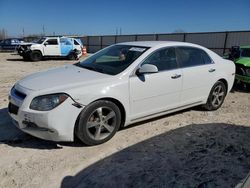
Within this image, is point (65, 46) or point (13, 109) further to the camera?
point (65, 46)

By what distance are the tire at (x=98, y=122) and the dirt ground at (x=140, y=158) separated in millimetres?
145

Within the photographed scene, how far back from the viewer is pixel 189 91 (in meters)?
5.33

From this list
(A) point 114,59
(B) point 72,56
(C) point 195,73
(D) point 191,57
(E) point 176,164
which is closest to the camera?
(E) point 176,164

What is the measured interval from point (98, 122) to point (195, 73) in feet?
7.52

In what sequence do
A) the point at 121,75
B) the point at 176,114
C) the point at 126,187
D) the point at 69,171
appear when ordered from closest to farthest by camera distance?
the point at 126,187, the point at 69,171, the point at 121,75, the point at 176,114

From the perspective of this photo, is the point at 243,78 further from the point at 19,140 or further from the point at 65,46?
the point at 65,46

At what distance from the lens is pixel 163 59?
5027mm

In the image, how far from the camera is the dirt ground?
10.9 ft

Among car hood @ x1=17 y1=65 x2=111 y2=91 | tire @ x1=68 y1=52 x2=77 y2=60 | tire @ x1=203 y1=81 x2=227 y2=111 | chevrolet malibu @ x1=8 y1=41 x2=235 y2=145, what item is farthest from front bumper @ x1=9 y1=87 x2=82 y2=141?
tire @ x1=68 y1=52 x2=77 y2=60

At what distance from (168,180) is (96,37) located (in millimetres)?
33285

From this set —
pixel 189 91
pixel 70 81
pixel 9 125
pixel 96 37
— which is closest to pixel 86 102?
pixel 70 81

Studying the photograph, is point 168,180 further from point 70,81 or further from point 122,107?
point 70,81

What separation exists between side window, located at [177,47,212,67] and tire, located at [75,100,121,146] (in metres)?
1.81

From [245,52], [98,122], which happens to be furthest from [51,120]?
[245,52]
